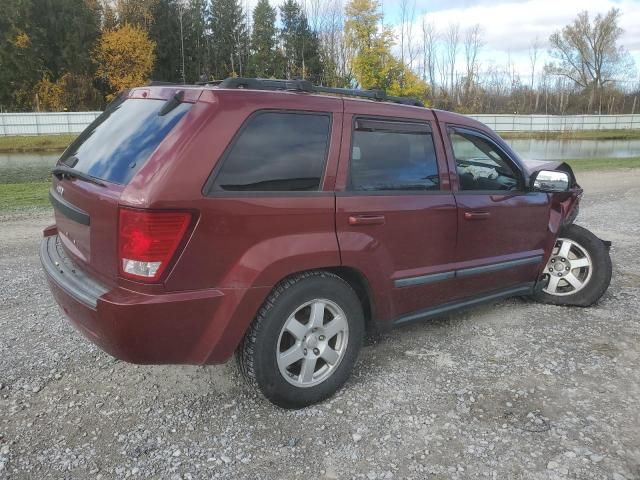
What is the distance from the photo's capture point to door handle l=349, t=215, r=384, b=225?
306 cm

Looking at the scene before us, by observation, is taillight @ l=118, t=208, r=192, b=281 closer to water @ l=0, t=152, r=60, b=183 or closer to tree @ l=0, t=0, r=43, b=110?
water @ l=0, t=152, r=60, b=183

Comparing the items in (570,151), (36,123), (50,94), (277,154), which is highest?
(50,94)

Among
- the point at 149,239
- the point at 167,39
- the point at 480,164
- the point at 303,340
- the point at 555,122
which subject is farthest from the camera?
the point at 167,39

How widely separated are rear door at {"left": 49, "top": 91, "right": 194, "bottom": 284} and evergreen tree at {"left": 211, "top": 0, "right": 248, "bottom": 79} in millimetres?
60826

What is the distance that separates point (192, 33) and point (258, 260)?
6299 centimetres

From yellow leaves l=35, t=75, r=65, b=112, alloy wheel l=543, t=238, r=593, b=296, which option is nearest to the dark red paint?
alloy wheel l=543, t=238, r=593, b=296

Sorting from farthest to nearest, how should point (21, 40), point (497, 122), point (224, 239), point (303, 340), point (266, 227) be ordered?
1. point (21, 40)
2. point (497, 122)
3. point (303, 340)
4. point (266, 227)
5. point (224, 239)

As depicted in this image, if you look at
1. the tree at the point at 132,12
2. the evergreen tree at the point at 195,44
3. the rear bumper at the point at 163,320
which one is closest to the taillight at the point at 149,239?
the rear bumper at the point at 163,320

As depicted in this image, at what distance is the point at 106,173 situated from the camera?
9.23 ft

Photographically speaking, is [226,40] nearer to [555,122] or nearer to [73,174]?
[555,122]

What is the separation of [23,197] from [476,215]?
10132 millimetres

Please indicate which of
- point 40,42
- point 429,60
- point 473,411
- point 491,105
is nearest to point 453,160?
point 473,411

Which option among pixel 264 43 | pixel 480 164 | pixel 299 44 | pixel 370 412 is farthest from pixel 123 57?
pixel 370 412

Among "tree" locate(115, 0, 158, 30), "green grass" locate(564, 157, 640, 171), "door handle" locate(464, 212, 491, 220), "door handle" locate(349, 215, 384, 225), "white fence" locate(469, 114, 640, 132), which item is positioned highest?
"tree" locate(115, 0, 158, 30)
